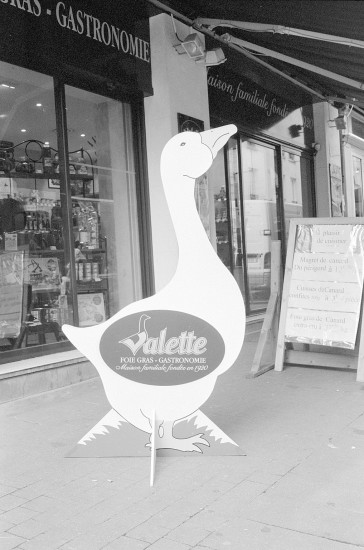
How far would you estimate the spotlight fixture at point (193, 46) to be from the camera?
660cm

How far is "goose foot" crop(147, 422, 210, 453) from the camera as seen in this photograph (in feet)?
11.9

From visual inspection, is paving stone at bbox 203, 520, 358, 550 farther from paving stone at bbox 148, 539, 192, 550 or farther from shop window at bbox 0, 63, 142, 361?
shop window at bbox 0, 63, 142, 361

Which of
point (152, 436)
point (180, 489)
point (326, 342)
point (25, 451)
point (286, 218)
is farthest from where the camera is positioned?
point (286, 218)

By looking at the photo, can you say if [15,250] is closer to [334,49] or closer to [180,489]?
[180,489]

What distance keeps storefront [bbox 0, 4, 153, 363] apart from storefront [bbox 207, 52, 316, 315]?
171 cm

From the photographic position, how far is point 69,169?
6242 millimetres

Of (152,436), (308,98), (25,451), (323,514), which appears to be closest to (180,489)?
(152,436)

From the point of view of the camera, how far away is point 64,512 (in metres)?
2.95

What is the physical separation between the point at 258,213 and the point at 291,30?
12.1ft

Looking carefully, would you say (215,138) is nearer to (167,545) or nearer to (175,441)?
(175,441)

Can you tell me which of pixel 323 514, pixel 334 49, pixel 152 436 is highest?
pixel 334 49

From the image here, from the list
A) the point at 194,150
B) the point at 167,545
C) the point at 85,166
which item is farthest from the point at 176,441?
the point at 85,166

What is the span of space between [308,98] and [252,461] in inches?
334

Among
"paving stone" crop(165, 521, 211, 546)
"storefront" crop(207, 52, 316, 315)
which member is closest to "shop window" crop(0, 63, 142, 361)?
"storefront" crop(207, 52, 316, 315)
